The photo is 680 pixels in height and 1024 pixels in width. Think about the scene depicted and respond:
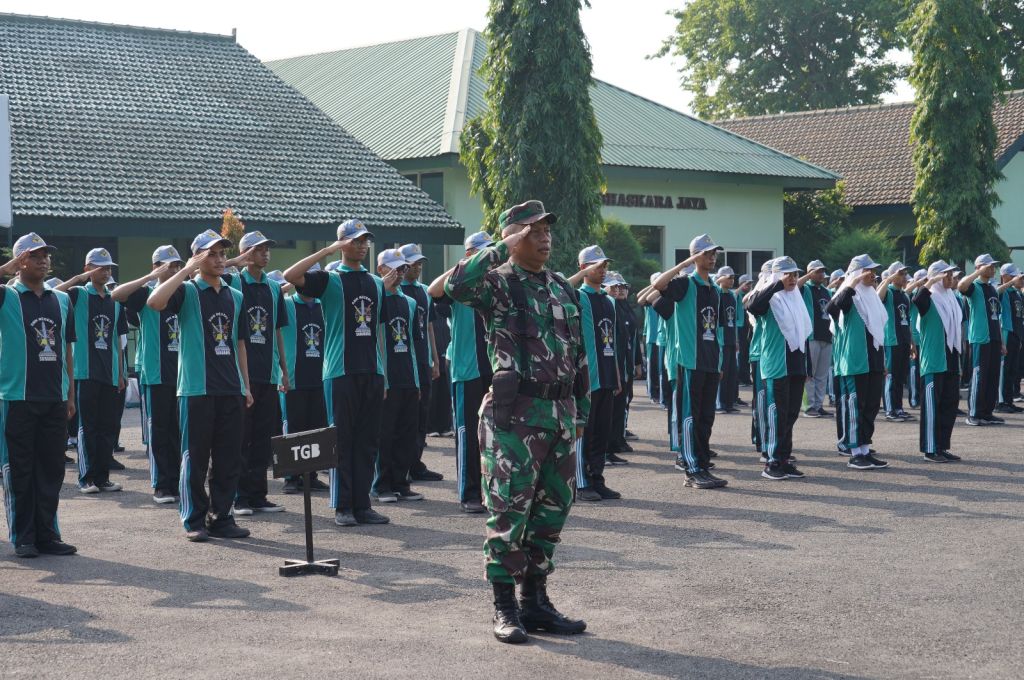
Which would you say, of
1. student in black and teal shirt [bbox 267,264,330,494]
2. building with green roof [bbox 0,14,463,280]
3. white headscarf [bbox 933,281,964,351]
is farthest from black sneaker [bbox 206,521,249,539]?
building with green roof [bbox 0,14,463,280]

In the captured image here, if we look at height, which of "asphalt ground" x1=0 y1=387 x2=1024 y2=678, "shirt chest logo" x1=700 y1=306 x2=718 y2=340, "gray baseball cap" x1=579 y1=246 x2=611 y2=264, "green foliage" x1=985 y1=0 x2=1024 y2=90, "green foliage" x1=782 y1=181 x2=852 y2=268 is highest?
"green foliage" x1=985 y1=0 x2=1024 y2=90

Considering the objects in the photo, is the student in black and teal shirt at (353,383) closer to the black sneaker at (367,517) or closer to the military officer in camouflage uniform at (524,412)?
the black sneaker at (367,517)

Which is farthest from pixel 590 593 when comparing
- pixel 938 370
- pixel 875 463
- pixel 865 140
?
pixel 865 140

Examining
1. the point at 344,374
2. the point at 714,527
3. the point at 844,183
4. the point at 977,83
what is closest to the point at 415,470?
the point at 344,374

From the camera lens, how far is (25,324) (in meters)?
9.11

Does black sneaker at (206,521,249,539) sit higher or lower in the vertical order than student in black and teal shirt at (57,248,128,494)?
lower

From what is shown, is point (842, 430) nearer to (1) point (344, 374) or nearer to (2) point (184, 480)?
(1) point (344, 374)

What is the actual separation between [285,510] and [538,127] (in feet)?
49.1

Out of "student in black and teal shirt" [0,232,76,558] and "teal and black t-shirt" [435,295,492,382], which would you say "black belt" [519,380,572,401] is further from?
"teal and black t-shirt" [435,295,492,382]

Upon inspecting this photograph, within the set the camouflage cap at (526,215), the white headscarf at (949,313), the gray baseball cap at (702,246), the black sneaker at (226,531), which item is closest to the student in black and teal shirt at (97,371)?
the black sneaker at (226,531)

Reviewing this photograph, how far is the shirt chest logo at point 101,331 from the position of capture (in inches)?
505

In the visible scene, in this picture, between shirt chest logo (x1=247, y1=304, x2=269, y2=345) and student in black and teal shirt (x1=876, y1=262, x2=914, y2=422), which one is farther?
student in black and teal shirt (x1=876, y1=262, x2=914, y2=422)

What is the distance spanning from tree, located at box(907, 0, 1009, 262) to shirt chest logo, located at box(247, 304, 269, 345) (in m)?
19.4

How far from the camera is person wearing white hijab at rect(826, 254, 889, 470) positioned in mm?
Result: 13344
